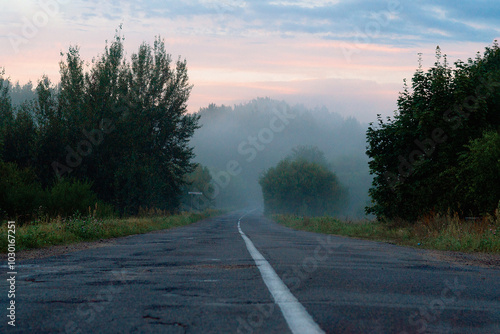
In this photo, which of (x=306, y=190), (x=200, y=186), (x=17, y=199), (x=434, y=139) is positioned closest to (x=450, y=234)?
(x=434, y=139)

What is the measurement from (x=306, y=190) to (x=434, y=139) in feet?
Result: 192

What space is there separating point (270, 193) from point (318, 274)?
262 feet

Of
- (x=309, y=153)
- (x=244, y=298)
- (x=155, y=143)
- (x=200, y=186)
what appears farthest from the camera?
(x=309, y=153)

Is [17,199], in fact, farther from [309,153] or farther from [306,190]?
[309,153]

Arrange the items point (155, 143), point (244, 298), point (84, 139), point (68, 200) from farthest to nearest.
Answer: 1. point (155, 143)
2. point (84, 139)
3. point (68, 200)
4. point (244, 298)

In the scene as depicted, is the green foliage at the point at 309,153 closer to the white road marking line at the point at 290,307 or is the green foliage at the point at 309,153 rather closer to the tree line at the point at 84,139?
the tree line at the point at 84,139

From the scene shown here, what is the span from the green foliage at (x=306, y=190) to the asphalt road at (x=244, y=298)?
72753mm

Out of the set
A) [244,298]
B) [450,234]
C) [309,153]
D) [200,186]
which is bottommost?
[200,186]

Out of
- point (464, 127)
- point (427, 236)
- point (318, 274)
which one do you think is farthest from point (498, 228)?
point (318, 274)

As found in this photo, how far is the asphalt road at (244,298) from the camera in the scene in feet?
12.9

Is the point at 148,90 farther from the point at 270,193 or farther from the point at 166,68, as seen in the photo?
the point at 270,193

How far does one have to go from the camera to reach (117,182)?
113ft

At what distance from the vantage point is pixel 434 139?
23109mm

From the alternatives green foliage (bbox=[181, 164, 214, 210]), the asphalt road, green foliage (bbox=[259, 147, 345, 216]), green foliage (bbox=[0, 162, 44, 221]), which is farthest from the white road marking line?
green foliage (bbox=[259, 147, 345, 216])
